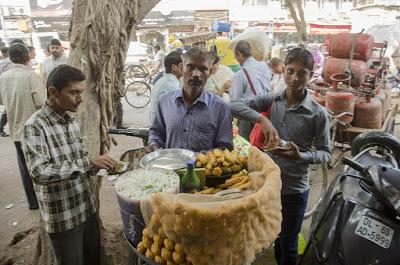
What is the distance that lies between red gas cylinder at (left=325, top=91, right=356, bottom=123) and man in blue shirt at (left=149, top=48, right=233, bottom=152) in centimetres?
284

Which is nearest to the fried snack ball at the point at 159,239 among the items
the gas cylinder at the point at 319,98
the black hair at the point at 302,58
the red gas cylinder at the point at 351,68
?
the black hair at the point at 302,58

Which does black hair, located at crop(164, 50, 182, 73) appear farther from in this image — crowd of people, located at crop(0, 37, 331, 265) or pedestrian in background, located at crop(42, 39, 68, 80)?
pedestrian in background, located at crop(42, 39, 68, 80)

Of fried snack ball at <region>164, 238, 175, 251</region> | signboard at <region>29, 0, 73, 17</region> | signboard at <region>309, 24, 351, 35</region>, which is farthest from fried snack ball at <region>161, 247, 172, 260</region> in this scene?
signboard at <region>309, 24, 351, 35</region>

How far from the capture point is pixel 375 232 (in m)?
1.73

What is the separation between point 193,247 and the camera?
1.17 meters

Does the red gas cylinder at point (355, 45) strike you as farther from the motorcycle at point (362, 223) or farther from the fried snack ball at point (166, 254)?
the fried snack ball at point (166, 254)

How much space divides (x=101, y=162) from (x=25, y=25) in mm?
23986

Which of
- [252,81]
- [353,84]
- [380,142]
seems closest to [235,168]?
[380,142]

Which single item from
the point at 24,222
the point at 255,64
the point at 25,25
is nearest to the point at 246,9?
the point at 25,25

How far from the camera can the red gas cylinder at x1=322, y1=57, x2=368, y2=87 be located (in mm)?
5090

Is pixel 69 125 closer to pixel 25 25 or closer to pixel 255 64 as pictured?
pixel 255 64

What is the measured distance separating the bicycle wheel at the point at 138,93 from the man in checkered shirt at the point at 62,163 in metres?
8.68

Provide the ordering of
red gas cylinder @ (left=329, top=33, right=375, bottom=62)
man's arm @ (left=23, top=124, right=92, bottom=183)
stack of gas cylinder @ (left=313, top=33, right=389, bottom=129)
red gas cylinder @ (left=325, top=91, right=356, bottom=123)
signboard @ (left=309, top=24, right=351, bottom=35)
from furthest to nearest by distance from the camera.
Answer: signboard @ (left=309, top=24, right=351, bottom=35) < red gas cylinder @ (left=329, top=33, right=375, bottom=62) < stack of gas cylinder @ (left=313, top=33, right=389, bottom=129) < red gas cylinder @ (left=325, top=91, right=356, bottom=123) < man's arm @ (left=23, top=124, right=92, bottom=183)

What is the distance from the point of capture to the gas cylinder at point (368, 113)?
15.7ft
